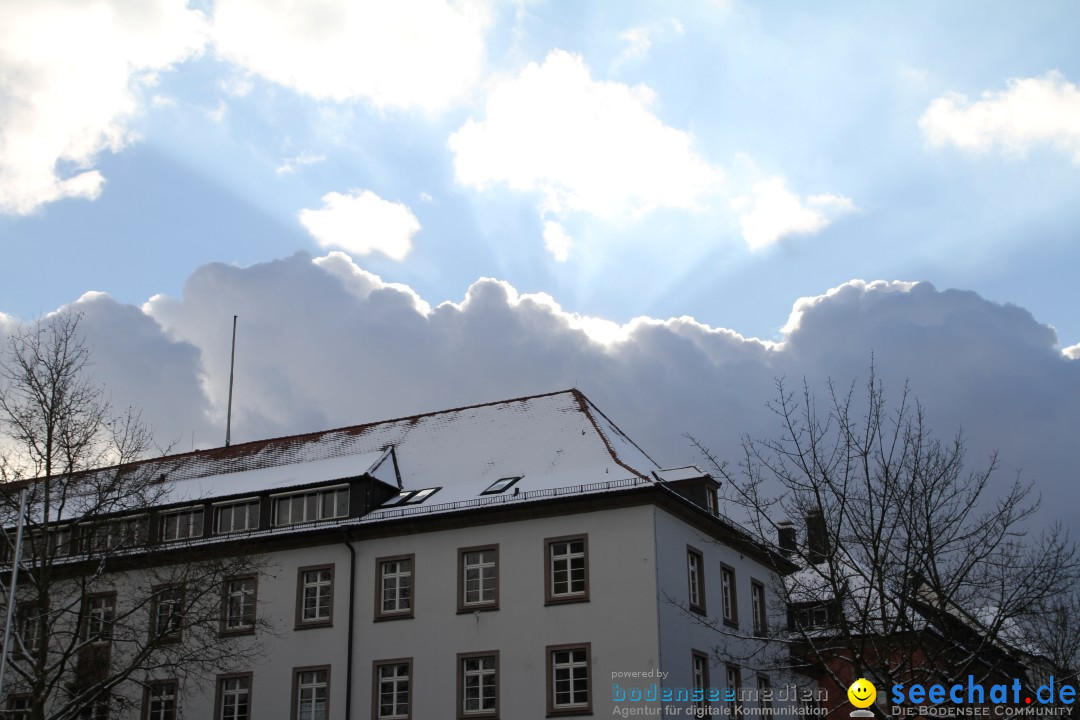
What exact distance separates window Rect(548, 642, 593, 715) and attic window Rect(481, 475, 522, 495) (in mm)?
5388

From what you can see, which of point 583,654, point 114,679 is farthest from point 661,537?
point 114,679

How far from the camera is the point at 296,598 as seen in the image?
35875 millimetres

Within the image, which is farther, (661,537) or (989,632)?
(661,537)

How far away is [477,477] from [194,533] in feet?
32.6

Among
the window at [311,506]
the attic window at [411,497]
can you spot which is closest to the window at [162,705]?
the window at [311,506]

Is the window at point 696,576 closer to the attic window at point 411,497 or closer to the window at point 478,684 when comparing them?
the window at point 478,684

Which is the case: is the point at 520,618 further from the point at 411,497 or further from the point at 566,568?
the point at 411,497

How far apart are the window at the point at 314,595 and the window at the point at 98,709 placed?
606cm

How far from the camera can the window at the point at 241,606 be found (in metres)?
36.1

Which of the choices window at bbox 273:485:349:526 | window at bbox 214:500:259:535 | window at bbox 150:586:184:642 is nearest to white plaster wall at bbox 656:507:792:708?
window at bbox 273:485:349:526

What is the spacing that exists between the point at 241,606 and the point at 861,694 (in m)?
22.2

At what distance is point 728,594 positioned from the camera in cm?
3722

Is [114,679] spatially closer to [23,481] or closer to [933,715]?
[23,481]

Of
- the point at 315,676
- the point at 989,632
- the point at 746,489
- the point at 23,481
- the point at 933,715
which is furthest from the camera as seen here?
the point at 315,676
